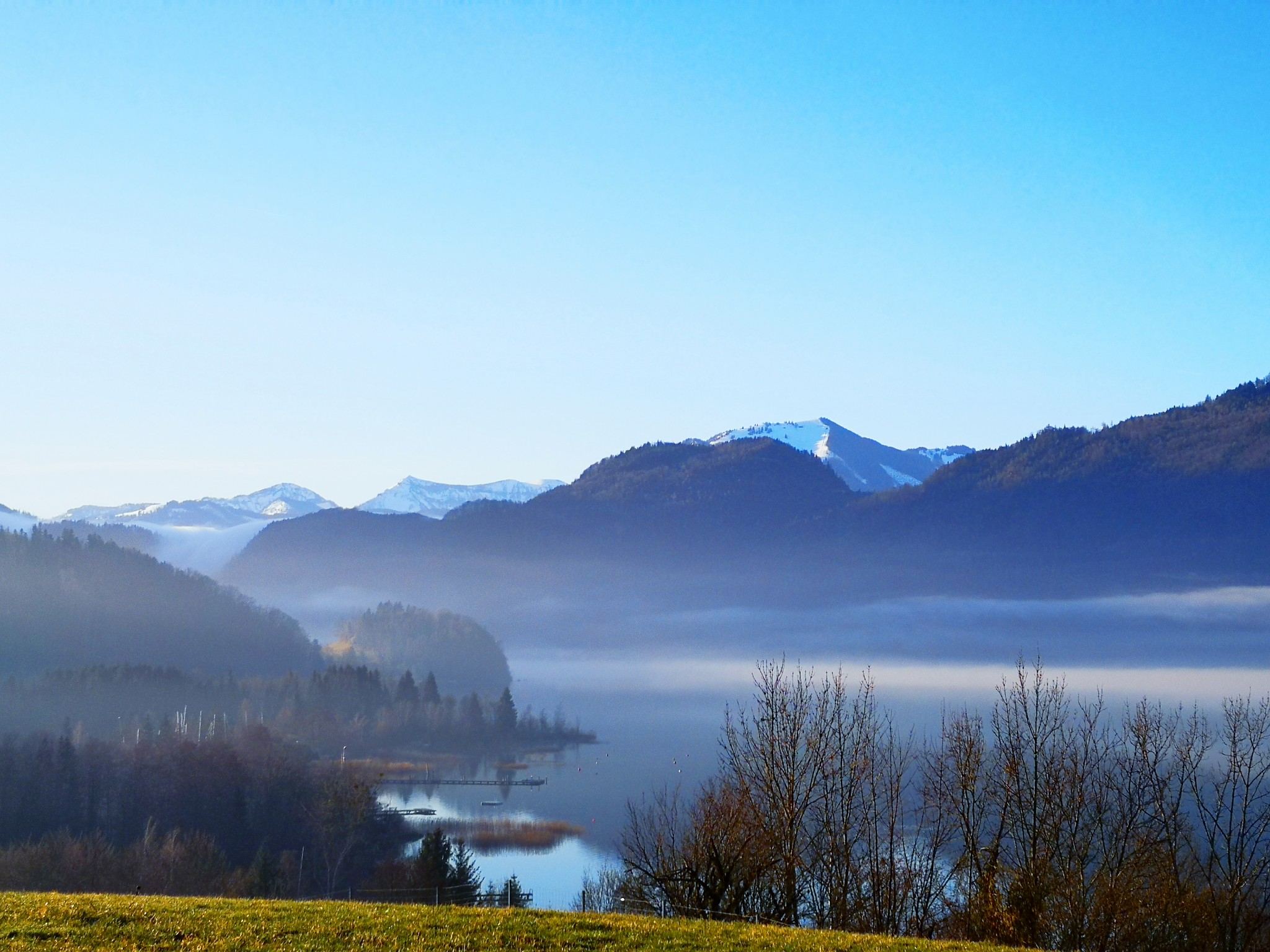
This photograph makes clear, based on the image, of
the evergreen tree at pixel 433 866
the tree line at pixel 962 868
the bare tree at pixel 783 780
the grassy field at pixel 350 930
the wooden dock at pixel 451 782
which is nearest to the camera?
the grassy field at pixel 350 930

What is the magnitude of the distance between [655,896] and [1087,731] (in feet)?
77.8

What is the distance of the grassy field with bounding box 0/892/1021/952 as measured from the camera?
2002cm

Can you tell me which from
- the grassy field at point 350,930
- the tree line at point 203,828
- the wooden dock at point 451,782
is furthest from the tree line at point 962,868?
the wooden dock at point 451,782

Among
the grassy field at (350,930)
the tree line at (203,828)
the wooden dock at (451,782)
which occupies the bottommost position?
the wooden dock at (451,782)

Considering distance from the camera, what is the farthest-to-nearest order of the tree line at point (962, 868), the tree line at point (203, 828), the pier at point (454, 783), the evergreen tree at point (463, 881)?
the pier at point (454, 783) < the tree line at point (203, 828) < the evergreen tree at point (463, 881) < the tree line at point (962, 868)

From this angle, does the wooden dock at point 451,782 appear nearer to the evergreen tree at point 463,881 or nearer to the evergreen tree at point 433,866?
the evergreen tree at point 463,881

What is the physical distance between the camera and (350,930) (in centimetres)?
2158

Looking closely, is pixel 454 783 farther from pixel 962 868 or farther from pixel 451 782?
pixel 962 868

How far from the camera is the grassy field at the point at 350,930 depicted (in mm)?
20016

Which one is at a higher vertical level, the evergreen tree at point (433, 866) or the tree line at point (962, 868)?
the tree line at point (962, 868)

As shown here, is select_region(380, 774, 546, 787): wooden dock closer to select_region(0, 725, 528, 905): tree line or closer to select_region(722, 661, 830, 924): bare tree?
select_region(0, 725, 528, 905): tree line

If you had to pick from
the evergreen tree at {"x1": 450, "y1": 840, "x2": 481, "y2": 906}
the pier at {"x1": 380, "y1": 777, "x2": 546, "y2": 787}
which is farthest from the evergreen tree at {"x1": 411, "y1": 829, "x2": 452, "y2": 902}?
the pier at {"x1": 380, "y1": 777, "x2": 546, "y2": 787}

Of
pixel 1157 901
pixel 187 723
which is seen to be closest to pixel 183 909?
pixel 1157 901

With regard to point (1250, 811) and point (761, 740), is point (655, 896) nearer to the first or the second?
point (761, 740)
